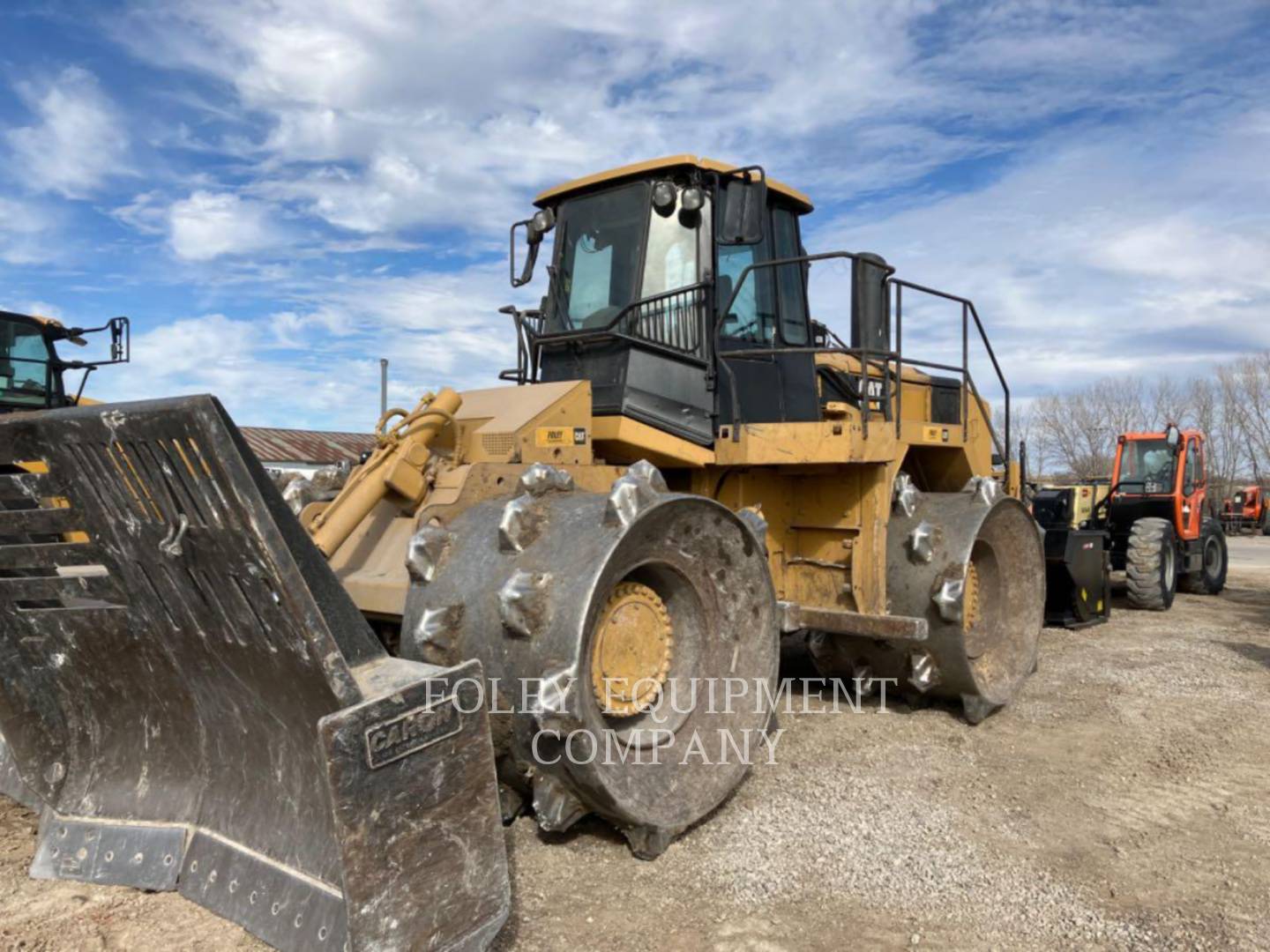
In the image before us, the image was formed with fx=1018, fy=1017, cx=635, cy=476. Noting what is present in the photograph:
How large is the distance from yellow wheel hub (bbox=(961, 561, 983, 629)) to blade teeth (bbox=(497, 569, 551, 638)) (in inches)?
137

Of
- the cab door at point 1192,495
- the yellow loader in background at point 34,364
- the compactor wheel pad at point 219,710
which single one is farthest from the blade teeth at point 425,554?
the cab door at point 1192,495

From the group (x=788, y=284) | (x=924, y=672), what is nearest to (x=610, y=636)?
(x=924, y=672)

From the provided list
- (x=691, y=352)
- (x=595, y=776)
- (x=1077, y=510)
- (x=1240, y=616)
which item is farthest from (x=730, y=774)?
(x=1077, y=510)

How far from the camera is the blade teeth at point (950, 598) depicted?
529cm

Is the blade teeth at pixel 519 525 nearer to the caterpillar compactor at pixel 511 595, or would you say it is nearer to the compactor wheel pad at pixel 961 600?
the caterpillar compactor at pixel 511 595

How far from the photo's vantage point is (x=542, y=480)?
3.85 meters

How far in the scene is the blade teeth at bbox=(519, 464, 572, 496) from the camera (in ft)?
12.5

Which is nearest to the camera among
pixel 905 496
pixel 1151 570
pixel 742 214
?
pixel 742 214

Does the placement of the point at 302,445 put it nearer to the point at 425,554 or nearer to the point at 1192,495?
the point at 1192,495

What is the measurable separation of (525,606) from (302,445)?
1026 inches

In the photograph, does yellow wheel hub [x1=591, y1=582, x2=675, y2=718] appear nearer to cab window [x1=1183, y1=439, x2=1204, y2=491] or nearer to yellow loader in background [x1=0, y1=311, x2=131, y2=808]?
yellow loader in background [x1=0, y1=311, x2=131, y2=808]

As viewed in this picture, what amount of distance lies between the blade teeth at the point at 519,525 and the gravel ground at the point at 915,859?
44.5 inches

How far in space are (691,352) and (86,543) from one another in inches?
126

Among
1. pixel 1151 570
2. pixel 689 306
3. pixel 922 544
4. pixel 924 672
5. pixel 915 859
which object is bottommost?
pixel 915 859
